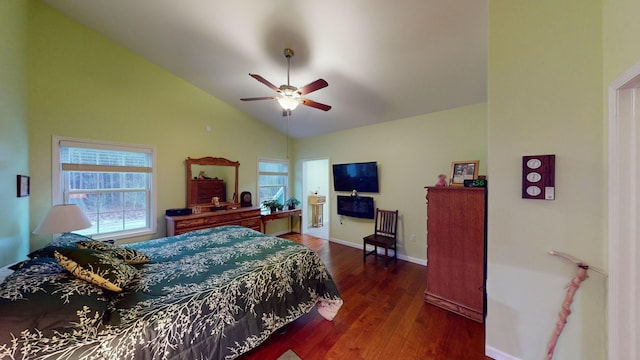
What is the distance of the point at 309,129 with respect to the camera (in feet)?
15.7

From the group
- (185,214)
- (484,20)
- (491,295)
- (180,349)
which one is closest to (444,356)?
(491,295)

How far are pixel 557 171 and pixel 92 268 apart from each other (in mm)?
3053

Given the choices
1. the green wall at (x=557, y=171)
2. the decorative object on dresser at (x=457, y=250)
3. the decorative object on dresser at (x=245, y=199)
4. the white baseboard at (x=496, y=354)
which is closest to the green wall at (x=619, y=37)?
the green wall at (x=557, y=171)

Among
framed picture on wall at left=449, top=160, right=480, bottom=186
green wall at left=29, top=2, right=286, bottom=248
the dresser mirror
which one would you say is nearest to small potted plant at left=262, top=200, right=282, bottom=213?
the dresser mirror

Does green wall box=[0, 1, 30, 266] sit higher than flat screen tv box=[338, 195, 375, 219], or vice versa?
green wall box=[0, 1, 30, 266]

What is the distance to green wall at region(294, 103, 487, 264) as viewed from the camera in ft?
10.2

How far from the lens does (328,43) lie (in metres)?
2.27

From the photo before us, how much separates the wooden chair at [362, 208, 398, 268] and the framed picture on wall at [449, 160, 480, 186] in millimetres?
1139

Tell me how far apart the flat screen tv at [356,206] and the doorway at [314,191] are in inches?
16.5

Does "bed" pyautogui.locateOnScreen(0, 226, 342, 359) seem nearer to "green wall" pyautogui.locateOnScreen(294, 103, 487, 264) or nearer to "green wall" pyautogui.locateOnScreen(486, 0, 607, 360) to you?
"green wall" pyautogui.locateOnScreen(486, 0, 607, 360)

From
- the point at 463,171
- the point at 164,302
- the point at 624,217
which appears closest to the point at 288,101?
the point at 164,302


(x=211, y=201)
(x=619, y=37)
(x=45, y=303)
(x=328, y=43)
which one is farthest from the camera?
(x=211, y=201)

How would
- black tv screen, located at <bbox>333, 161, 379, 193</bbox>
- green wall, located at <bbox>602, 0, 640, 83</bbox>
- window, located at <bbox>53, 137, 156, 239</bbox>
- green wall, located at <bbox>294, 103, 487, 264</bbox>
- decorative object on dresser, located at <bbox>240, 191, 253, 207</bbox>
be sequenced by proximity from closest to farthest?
green wall, located at <bbox>602, 0, 640, 83</bbox>, window, located at <bbox>53, 137, 156, 239</bbox>, green wall, located at <bbox>294, 103, 487, 264</bbox>, black tv screen, located at <bbox>333, 161, 379, 193</bbox>, decorative object on dresser, located at <bbox>240, 191, 253, 207</bbox>

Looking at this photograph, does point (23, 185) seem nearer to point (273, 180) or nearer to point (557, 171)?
point (273, 180)
